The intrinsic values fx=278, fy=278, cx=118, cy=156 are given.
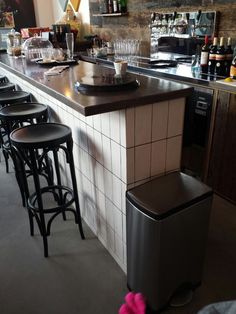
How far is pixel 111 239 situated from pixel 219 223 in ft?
2.86

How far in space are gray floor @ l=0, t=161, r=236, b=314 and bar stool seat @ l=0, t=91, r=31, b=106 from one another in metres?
0.98

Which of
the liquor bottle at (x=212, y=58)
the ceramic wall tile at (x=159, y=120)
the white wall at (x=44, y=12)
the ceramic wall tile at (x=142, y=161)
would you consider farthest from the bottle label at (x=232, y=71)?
the white wall at (x=44, y=12)

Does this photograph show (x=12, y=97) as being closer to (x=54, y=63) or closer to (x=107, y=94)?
(x=54, y=63)

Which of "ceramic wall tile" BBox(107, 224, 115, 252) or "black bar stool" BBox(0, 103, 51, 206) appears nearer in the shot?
"ceramic wall tile" BBox(107, 224, 115, 252)

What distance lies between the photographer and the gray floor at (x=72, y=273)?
151 cm

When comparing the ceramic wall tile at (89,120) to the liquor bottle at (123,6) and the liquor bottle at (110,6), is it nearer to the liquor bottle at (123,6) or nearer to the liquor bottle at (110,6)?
the liquor bottle at (123,6)

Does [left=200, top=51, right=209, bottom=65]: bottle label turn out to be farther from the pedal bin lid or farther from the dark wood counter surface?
the pedal bin lid

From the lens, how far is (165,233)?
1221mm

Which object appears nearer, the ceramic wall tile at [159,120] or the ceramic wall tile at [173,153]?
the ceramic wall tile at [159,120]

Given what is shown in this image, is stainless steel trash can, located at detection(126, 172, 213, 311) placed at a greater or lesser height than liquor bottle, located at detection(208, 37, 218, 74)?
lesser

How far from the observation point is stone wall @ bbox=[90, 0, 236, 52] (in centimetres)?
260

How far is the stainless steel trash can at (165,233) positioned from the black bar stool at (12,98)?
1541 mm

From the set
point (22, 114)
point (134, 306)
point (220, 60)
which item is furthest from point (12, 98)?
point (134, 306)

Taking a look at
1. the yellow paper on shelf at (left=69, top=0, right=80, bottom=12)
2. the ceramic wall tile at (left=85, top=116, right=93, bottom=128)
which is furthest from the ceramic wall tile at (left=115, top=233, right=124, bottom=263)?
the yellow paper on shelf at (left=69, top=0, right=80, bottom=12)
